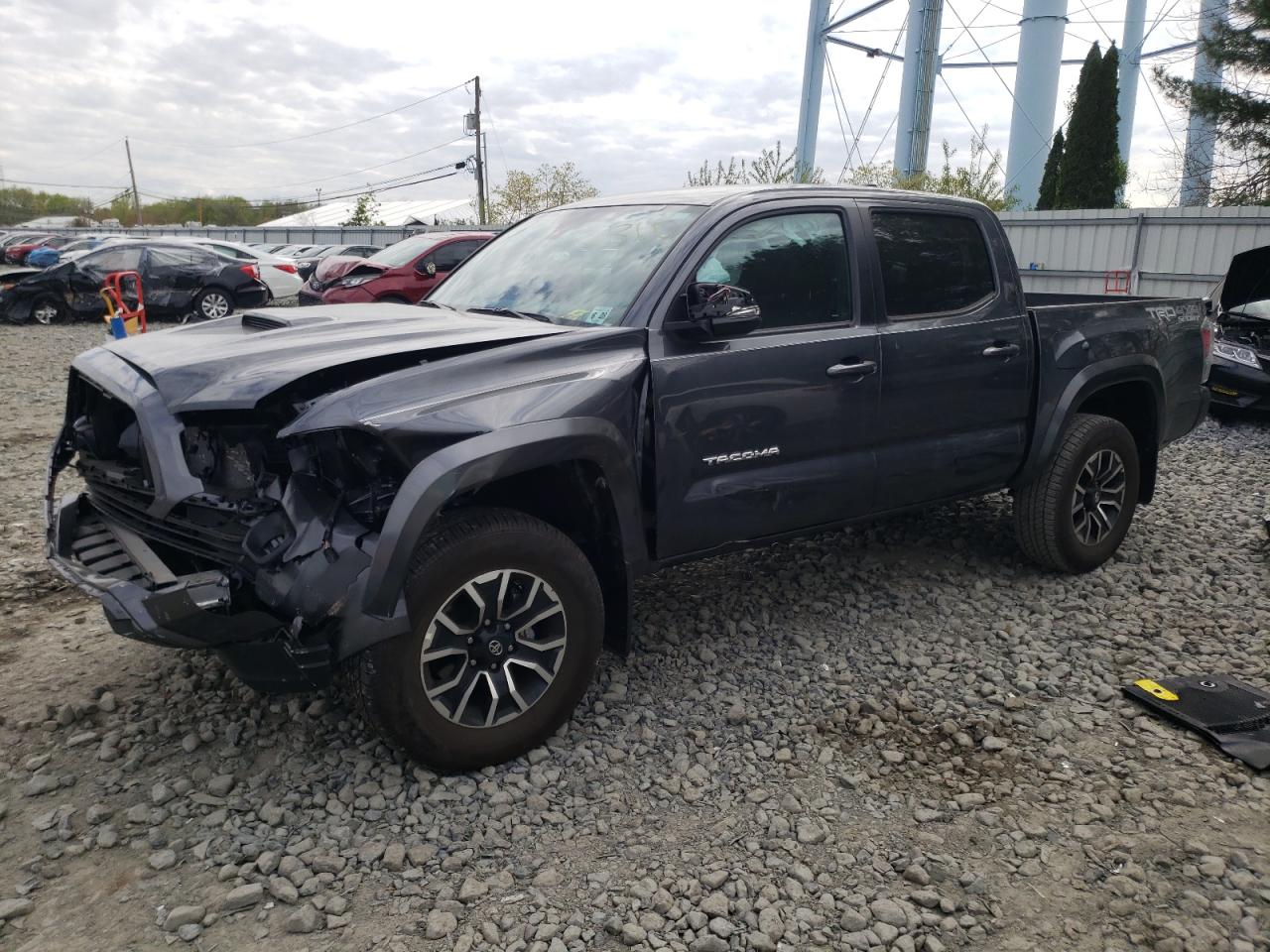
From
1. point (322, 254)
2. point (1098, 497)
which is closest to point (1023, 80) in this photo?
point (322, 254)

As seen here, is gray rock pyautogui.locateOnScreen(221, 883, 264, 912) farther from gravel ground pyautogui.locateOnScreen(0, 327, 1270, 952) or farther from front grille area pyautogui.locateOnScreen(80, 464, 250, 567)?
front grille area pyautogui.locateOnScreen(80, 464, 250, 567)

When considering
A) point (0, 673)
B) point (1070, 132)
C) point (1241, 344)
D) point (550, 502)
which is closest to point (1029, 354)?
point (550, 502)

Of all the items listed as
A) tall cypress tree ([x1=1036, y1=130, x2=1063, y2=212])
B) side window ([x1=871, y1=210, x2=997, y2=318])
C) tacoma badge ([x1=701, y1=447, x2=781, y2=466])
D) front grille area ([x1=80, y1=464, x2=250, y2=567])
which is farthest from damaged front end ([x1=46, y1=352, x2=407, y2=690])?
tall cypress tree ([x1=1036, y1=130, x2=1063, y2=212])

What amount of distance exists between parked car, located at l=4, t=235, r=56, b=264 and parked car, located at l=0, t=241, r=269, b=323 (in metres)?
21.8

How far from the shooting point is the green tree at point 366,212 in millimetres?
58903

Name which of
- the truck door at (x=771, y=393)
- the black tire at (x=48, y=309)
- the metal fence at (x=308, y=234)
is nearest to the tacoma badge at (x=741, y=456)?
the truck door at (x=771, y=393)

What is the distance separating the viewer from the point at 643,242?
389cm

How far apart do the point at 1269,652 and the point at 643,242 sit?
3278 millimetres

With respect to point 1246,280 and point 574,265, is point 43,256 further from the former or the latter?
point 574,265

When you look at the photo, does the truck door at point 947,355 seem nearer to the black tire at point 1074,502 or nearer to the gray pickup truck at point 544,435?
the gray pickup truck at point 544,435

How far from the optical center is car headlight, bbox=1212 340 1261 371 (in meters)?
9.24

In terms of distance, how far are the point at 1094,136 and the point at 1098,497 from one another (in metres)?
21.7

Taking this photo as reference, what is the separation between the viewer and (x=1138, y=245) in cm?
1589

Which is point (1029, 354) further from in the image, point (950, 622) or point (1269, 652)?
point (1269, 652)
